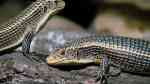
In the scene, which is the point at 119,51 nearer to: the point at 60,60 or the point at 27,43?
the point at 60,60

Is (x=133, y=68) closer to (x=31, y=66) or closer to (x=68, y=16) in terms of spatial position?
(x=31, y=66)

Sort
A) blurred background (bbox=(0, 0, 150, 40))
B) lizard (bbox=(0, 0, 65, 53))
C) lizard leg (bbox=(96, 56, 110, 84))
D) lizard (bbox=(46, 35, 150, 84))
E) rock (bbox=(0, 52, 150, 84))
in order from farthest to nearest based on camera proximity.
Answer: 1. blurred background (bbox=(0, 0, 150, 40))
2. lizard (bbox=(0, 0, 65, 53))
3. lizard (bbox=(46, 35, 150, 84))
4. lizard leg (bbox=(96, 56, 110, 84))
5. rock (bbox=(0, 52, 150, 84))

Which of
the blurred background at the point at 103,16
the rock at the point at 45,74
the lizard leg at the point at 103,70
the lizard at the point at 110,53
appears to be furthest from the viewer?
the blurred background at the point at 103,16

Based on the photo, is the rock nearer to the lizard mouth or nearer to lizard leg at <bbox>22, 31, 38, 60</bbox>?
the lizard mouth

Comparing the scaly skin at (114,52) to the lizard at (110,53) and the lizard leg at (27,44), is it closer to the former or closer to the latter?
the lizard at (110,53)

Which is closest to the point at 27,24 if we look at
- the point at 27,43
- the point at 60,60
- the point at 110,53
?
the point at 27,43

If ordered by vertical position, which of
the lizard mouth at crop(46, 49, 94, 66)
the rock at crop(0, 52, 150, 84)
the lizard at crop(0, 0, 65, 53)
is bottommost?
the rock at crop(0, 52, 150, 84)

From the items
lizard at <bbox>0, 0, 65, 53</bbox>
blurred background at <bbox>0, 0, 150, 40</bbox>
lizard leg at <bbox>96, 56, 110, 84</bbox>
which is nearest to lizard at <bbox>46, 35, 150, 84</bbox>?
lizard leg at <bbox>96, 56, 110, 84</bbox>

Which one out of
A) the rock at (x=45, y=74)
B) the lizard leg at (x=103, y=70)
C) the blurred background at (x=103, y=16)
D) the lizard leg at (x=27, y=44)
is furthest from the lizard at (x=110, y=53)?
the blurred background at (x=103, y=16)
